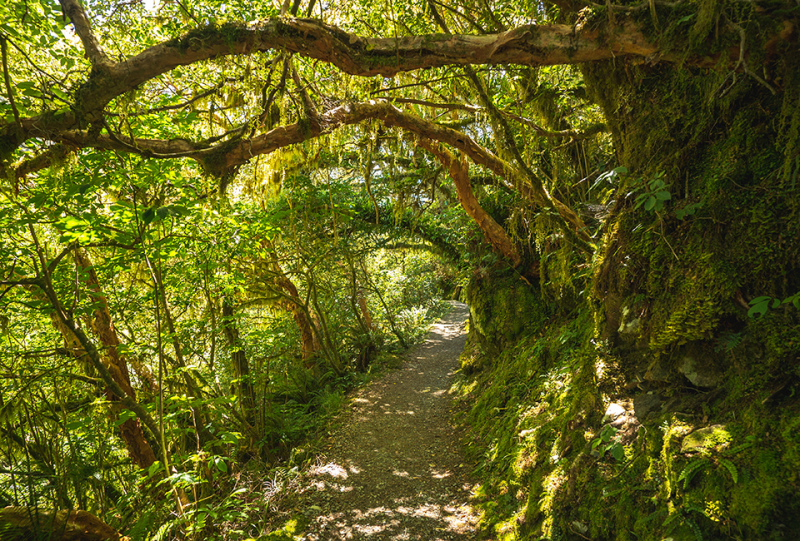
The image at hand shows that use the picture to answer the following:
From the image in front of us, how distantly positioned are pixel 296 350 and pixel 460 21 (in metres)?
9.25

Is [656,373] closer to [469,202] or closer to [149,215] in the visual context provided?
[149,215]

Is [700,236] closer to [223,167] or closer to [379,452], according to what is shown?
[223,167]

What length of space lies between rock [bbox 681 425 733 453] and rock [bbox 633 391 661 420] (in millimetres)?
491

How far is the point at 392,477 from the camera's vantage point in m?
5.22

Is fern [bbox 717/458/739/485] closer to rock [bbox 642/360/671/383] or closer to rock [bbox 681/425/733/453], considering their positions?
rock [bbox 681/425/733/453]

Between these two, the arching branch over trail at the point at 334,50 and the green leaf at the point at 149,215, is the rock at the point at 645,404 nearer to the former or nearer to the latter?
the arching branch over trail at the point at 334,50

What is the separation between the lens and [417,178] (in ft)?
26.9

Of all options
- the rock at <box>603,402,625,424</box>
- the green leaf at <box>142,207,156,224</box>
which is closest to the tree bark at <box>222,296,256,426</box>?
the green leaf at <box>142,207,156,224</box>

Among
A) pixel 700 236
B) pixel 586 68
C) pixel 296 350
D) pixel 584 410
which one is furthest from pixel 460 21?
pixel 296 350

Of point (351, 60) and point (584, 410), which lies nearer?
point (351, 60)

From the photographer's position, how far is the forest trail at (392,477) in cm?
414

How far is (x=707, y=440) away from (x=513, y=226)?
3.88 m

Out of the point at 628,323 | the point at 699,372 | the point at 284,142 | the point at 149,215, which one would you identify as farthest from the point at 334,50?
the point at 699,372

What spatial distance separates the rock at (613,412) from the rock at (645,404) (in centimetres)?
14
